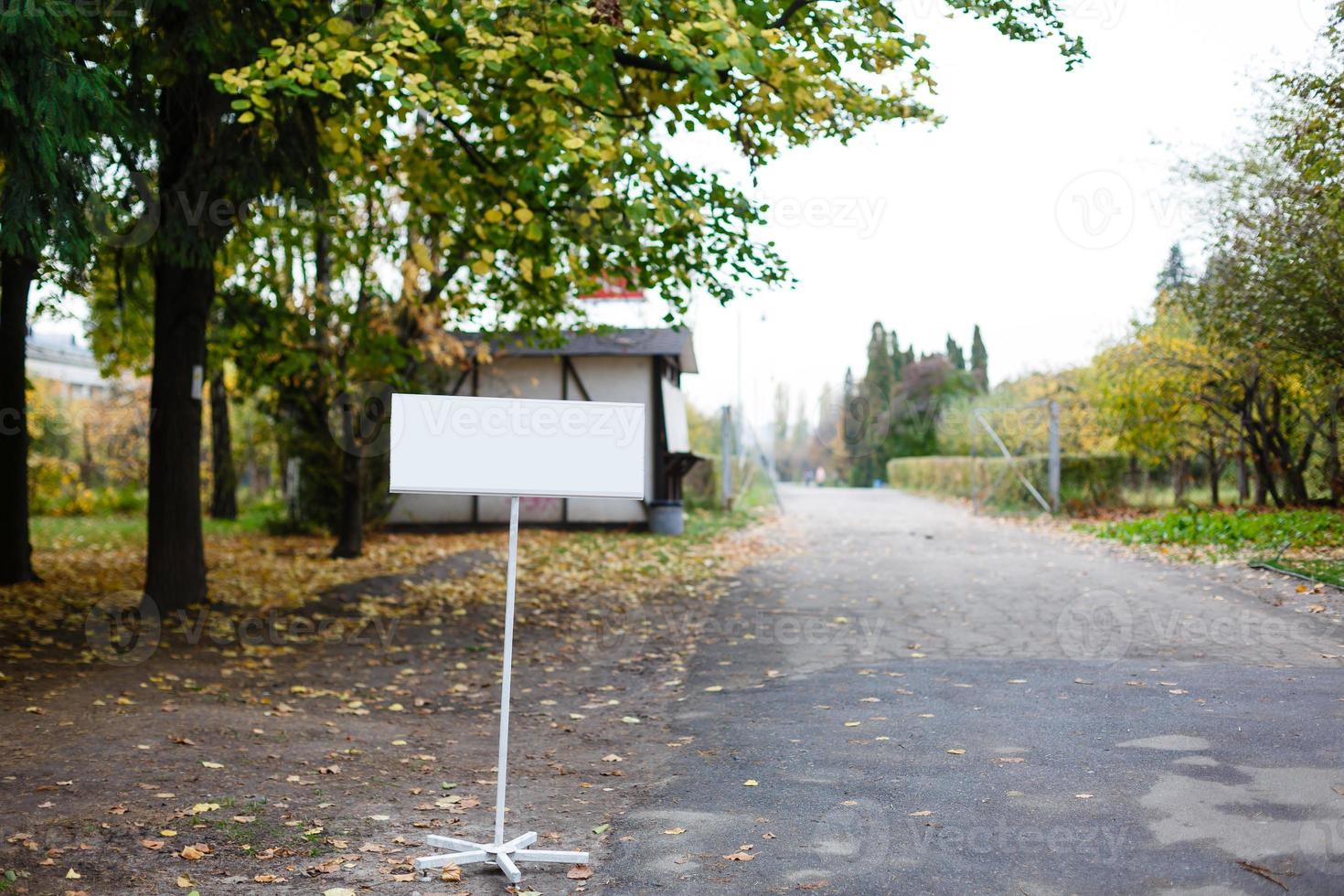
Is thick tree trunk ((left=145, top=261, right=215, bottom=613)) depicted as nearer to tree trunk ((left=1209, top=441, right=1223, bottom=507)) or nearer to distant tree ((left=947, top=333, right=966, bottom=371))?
tree trunk ((left=1209, top=441, right=1223, bottom=507))

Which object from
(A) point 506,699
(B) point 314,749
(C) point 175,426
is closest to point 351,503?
(C) point 175,426

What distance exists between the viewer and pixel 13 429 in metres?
12.4

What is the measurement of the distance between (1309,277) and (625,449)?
9.89 m

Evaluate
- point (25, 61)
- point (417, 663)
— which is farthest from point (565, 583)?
point (25, 61)

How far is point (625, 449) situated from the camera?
467 cm

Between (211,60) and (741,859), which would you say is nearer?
(741,859)

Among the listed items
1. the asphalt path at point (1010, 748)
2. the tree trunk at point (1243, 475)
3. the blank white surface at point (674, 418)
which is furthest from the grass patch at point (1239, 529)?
the blank white surface at point (674, 418)

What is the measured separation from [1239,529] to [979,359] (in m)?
37.5

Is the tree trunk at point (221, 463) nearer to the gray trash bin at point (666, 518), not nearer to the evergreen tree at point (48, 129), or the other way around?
the gray trash bin at point (666, 518)

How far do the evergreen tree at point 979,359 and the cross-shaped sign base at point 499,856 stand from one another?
4692cm

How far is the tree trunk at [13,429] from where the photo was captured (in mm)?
12359

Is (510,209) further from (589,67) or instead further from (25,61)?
(25,61)

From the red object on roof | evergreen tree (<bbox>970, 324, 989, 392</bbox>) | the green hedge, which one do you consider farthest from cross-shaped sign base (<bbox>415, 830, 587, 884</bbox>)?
evergreen tree (<bbox>970, 324, 989, 392</bbox>)

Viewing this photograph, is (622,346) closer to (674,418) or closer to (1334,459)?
(674,418)
